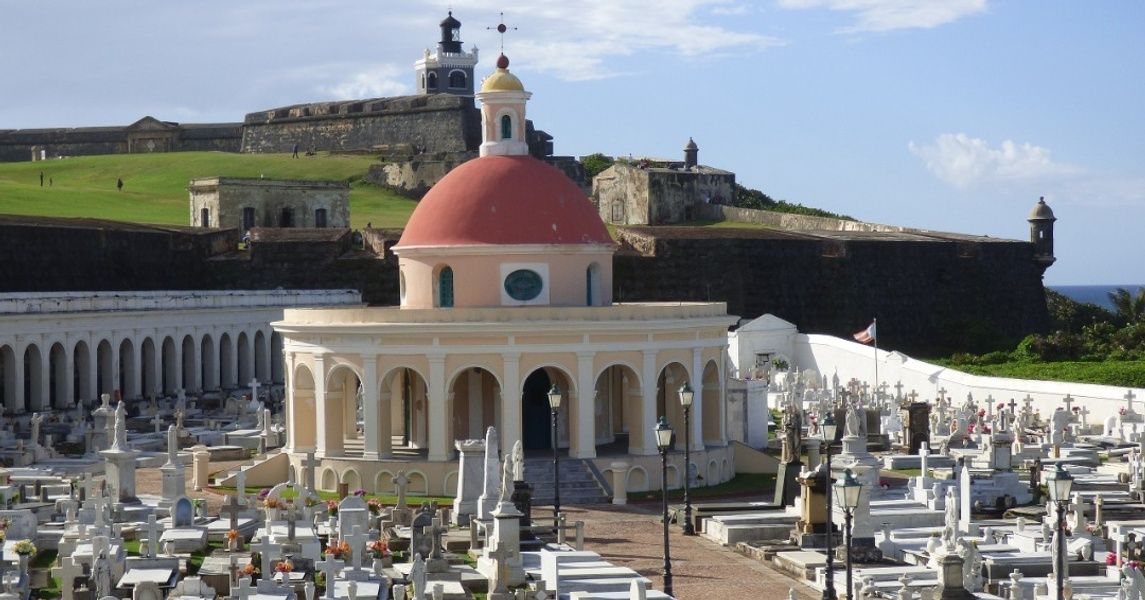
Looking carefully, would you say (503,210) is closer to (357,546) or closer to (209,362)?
(357,546)

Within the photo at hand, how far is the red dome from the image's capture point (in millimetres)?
34344

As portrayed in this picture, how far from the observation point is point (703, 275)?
6488 cm

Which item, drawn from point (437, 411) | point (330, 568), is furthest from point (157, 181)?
point (330, 568)

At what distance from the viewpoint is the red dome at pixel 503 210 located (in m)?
34.3

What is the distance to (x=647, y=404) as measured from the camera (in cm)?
3353

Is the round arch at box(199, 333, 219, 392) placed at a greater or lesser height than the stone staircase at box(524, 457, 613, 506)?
greater

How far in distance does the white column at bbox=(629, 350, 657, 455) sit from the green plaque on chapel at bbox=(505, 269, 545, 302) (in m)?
2.49

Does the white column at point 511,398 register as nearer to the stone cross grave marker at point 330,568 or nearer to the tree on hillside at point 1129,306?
the stone cross grave marker at point 330,568

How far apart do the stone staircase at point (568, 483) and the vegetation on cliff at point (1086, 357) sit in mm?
19526

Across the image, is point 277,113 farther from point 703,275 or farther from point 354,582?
point 354,582

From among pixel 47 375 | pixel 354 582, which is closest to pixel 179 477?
pixel 354 582

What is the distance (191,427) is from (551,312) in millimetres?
14049

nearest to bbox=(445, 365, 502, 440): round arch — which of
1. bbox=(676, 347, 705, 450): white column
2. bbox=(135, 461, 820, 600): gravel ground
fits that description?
bbox=(676, 347, 705, 450): white column

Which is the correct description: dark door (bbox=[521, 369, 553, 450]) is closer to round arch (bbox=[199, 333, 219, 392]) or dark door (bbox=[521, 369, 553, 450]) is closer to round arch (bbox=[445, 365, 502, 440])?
round arch (bbox=[445, 365, 502, 440])
